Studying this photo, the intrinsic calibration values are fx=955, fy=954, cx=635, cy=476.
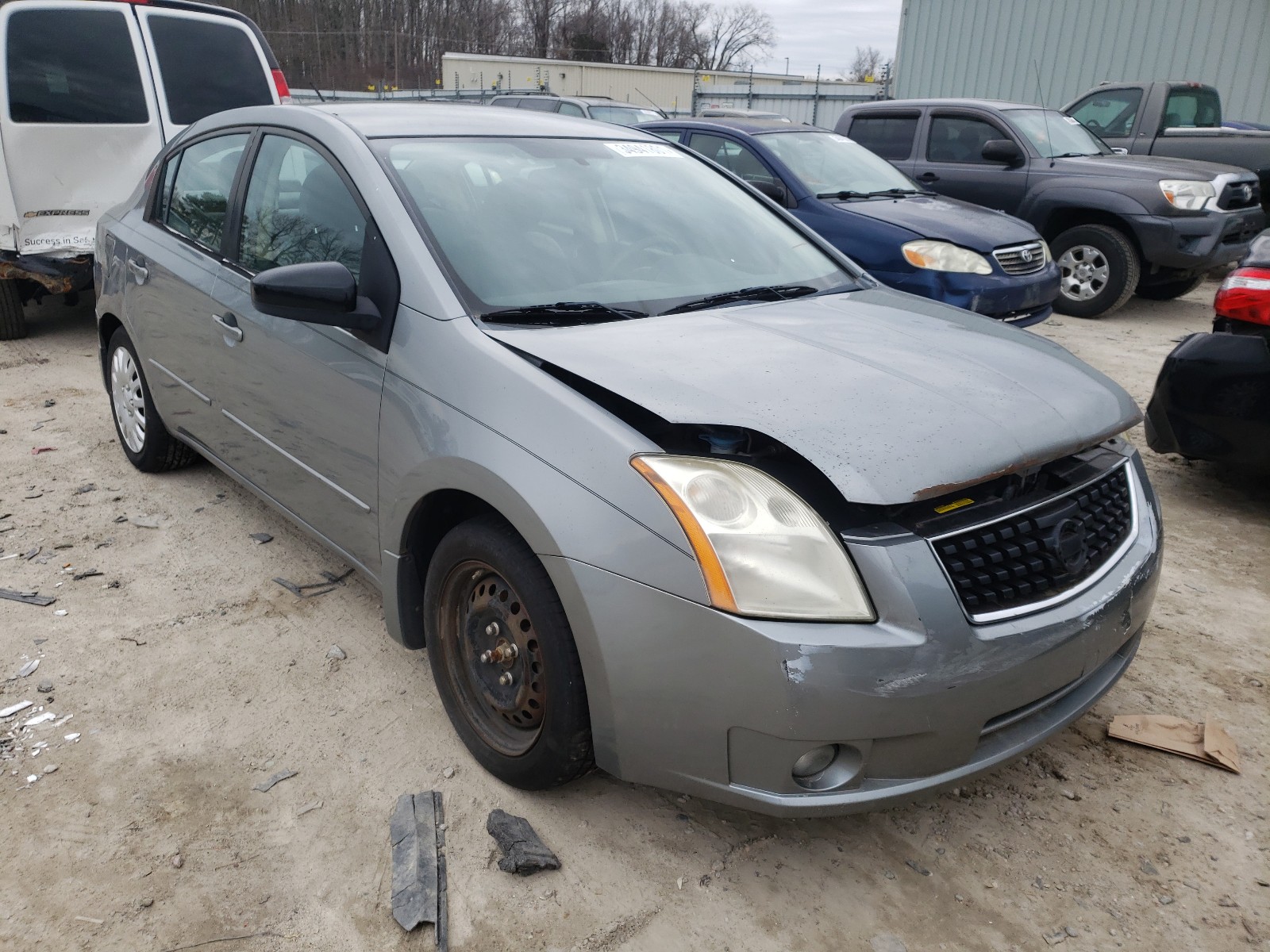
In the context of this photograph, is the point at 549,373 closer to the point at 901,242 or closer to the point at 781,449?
the point at 781,449

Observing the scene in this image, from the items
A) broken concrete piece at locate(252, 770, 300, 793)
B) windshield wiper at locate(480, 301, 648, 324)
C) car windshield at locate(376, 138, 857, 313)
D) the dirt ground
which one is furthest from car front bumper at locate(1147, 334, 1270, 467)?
broken concrete piece at locate(252, 770, 300, 793)

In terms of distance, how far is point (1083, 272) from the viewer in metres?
8.79

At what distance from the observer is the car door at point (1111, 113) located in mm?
10797

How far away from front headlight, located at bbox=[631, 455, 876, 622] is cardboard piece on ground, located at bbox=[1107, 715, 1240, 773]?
139cm

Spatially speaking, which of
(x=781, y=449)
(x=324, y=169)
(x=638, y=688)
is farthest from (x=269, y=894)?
(x=324, y=169)

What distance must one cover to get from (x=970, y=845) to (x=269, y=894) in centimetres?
168

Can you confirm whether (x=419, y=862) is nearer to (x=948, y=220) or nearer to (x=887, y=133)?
(x=948, y=220)

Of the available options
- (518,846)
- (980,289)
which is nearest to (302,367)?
(518,846)

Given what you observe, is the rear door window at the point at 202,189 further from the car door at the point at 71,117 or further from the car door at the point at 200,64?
the car door at the point at 200,64

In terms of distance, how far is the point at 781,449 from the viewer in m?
2.18

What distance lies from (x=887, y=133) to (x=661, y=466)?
8.83 meters

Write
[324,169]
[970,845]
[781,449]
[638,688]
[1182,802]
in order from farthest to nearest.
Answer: [324,169] → [1182,802] → [970,845] → [781,449] → [638,688]

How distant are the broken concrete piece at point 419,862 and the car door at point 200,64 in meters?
6.13

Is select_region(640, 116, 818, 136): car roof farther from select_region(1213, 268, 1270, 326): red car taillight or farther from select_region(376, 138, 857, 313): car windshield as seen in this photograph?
select_region(376, 138, 857, 313): car windshield
